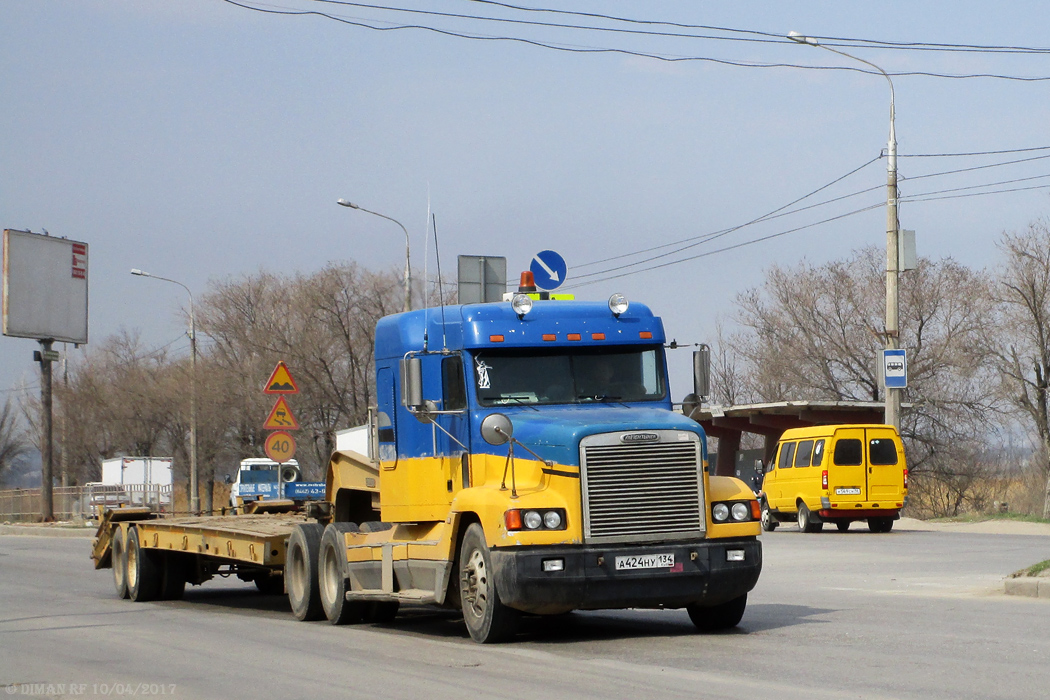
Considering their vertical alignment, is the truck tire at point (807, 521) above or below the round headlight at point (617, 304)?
below

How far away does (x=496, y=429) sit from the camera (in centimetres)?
1070

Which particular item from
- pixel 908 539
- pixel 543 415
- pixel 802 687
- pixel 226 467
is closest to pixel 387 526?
pixel 543 415

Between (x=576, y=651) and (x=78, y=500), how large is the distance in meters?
52.0

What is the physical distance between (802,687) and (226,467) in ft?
207

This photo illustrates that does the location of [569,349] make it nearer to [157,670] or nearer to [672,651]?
[672,651]

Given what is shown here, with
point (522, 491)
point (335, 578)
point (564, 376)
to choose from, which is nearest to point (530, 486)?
point (522, 491)

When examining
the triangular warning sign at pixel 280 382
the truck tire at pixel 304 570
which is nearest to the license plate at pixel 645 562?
the truck tire at pixel 304 570

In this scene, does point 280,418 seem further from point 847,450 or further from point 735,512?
point 847,450

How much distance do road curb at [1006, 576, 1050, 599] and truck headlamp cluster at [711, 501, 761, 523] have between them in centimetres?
433

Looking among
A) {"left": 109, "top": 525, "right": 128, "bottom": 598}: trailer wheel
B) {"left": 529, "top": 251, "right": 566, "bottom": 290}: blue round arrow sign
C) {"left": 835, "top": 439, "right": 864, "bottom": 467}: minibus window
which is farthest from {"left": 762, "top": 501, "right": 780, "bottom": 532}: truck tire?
{"left": 109, "top": 525, "right": 128, "bottom": 598}: trailer wheel

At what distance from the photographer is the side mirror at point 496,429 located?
420 inches

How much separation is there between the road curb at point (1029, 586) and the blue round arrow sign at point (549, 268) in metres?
6.37

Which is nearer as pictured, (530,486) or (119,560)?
(530,486)

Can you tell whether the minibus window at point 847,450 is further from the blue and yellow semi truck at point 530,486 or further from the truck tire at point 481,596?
the truck tire at point 481,596
